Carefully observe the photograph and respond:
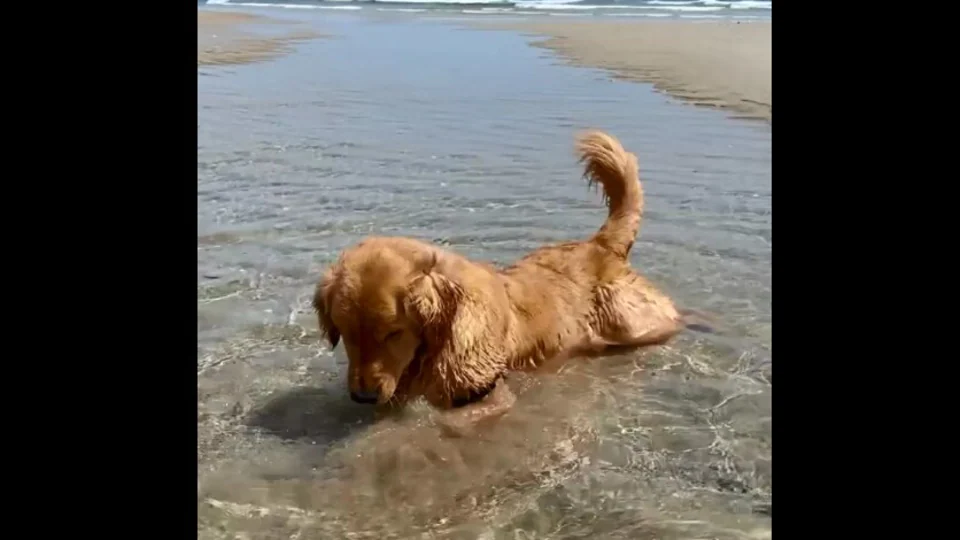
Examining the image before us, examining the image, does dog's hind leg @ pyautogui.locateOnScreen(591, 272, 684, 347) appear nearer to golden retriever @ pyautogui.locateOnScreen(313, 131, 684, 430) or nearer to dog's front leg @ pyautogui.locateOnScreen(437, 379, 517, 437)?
golden retriever @ pyautogui.locateOnScreen(313, 131, 684, 430)

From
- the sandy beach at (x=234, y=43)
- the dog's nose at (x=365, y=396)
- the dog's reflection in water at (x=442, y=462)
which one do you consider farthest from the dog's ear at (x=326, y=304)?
the sandy beach at (x=234, y=43)

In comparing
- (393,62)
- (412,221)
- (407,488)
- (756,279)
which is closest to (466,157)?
(412,221)

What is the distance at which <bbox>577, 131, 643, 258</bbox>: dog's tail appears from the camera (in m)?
5.74

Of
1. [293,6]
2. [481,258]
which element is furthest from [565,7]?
[481,258]

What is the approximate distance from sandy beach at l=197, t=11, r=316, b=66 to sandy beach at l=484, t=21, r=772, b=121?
558 centimetres

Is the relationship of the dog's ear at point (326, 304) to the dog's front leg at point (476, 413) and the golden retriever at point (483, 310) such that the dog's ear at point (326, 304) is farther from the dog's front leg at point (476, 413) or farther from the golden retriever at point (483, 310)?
the dog's front leg at point (476, 413)

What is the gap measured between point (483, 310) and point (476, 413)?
0.52 m

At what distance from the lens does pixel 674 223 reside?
7637mm

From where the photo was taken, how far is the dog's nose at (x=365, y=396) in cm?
435

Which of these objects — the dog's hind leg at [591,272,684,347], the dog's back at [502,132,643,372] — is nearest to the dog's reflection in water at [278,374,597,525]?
the dog's back at [502,132,643,372]

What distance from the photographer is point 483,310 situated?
15.8 feet

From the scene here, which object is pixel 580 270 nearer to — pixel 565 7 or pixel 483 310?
pixel 483 310

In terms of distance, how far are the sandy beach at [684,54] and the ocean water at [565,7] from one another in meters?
3.21
